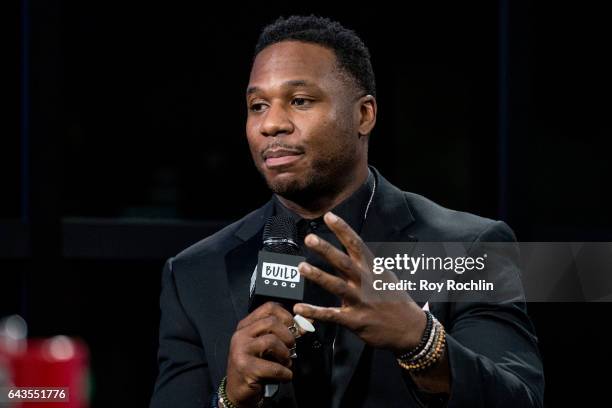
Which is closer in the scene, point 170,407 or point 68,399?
point 68,399

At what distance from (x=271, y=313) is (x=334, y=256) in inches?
8.3

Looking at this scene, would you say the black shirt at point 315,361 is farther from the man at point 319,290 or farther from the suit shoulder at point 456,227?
the suit shoulder at point 456,227

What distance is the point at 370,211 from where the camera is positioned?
2193 mm

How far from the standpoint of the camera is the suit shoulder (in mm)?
2111

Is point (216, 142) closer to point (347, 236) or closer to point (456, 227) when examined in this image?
point (456, 227)

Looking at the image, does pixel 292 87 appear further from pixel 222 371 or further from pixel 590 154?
pixel 590 154

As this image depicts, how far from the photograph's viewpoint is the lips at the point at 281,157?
2.07 m

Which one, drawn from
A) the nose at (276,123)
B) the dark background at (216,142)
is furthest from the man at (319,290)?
the dark background at (216,142)

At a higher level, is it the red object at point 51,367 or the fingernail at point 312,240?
the fingernail at point 312,240

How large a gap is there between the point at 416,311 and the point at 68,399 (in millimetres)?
723

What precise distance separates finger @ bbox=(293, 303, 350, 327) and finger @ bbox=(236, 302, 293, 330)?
125 mm

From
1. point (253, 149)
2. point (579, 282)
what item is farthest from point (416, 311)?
point (579, 282)

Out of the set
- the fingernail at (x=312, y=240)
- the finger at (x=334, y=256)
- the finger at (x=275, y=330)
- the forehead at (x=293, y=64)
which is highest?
the forehead at (x=293, y=64)

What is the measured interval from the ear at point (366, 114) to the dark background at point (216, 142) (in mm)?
1277
